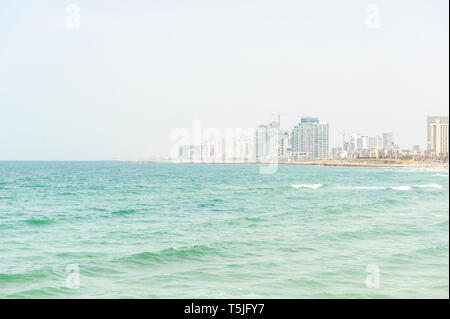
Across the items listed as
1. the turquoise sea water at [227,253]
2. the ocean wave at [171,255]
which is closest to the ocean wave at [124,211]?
the turquoise sea water at [227,253]

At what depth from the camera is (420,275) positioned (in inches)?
378

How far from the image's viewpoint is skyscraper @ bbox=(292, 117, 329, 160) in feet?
577

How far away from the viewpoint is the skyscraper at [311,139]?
17600cm

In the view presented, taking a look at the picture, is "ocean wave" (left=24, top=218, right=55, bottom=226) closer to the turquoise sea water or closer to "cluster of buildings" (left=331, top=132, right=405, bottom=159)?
the turquoise sea water

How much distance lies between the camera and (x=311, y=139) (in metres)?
179

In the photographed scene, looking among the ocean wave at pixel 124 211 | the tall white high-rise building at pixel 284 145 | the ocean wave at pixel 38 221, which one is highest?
the tall white high-rise building at pixel 284 145

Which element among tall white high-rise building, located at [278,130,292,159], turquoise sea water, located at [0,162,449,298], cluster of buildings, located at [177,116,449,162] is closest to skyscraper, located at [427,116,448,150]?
cluster of buildings, located at [177,116,449,162]

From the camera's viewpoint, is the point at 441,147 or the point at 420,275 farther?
the point at 441,147

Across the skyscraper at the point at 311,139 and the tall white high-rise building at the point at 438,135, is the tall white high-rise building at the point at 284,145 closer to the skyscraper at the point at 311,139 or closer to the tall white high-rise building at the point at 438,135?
the skyscraper at the point at 311,139

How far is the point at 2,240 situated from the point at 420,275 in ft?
42.9

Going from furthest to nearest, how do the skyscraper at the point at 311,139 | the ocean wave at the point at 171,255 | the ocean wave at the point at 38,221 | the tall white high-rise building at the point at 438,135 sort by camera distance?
the skyscraper at the point at 311,139 < the tall white high-rise building at the point at 438,135 < the ocean wave at the point at 38,221 < the ocean wave at the point at 171,255
